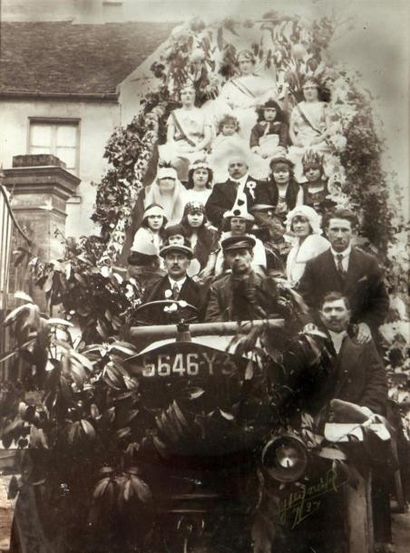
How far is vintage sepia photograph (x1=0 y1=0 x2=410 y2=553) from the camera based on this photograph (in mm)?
5559

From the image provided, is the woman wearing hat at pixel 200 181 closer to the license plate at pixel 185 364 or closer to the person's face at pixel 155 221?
the person's face at pixel 155 221

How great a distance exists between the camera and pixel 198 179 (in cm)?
608

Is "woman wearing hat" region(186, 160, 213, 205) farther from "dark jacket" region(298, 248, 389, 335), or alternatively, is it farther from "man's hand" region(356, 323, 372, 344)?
"man's hand" region(356, 323, 372, 344)

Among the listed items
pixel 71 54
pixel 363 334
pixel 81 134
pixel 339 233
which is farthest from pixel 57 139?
pixel 363 334

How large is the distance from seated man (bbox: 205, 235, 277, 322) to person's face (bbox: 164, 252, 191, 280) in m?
0.29

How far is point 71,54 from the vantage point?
6.33 metres

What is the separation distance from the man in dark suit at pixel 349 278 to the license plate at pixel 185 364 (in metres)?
0.87

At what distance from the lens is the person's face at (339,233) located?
19.5ft

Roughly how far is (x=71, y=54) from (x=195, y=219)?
72.9 inches

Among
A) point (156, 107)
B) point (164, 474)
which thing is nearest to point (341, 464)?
point (164, 474)

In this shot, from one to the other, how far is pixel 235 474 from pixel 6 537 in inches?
73.2

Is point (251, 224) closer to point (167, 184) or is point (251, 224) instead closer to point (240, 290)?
point (240, 290)
